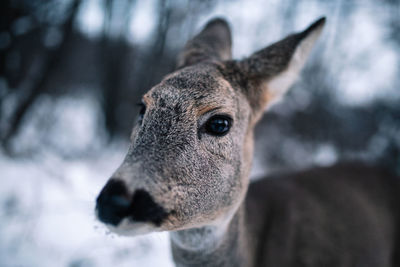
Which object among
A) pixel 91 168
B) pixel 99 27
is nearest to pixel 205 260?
pixel 91 168

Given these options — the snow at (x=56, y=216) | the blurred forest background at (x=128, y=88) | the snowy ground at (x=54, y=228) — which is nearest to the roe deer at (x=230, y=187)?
the snow at (x=56, y=216)

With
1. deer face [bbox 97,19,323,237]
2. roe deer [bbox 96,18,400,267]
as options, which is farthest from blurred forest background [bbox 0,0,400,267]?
deer face [bbox 97,19,323,237]

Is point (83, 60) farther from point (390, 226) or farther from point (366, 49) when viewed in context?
point (390, 226)

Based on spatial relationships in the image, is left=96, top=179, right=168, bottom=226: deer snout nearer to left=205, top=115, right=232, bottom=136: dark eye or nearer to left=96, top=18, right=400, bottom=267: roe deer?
left=96, top=18, right=400, bottom=267: roe deer

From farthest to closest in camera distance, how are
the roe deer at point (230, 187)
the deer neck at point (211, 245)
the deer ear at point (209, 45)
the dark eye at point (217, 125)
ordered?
the deer ear at point (209, 45)
the deer neck at point (211, 245)
the dark eye at point (217, 125)
the roe deer at point (230, 187)

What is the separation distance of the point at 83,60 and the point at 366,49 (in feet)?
27.1

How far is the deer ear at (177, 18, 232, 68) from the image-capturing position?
266cm

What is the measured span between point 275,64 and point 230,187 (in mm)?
1139

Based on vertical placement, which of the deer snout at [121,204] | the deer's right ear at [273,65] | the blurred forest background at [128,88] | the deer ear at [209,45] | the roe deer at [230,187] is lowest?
the deer snout at [121,204]

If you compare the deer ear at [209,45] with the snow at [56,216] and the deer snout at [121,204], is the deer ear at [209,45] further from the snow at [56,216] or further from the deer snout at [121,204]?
the snow at [56,216]

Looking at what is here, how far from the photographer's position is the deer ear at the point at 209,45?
2660mm

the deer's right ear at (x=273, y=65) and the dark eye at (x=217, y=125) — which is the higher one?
the deer's right ear at (x=273, y=65)

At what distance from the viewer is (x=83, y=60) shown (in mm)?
8820

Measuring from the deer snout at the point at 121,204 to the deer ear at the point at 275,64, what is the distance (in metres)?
1.37
